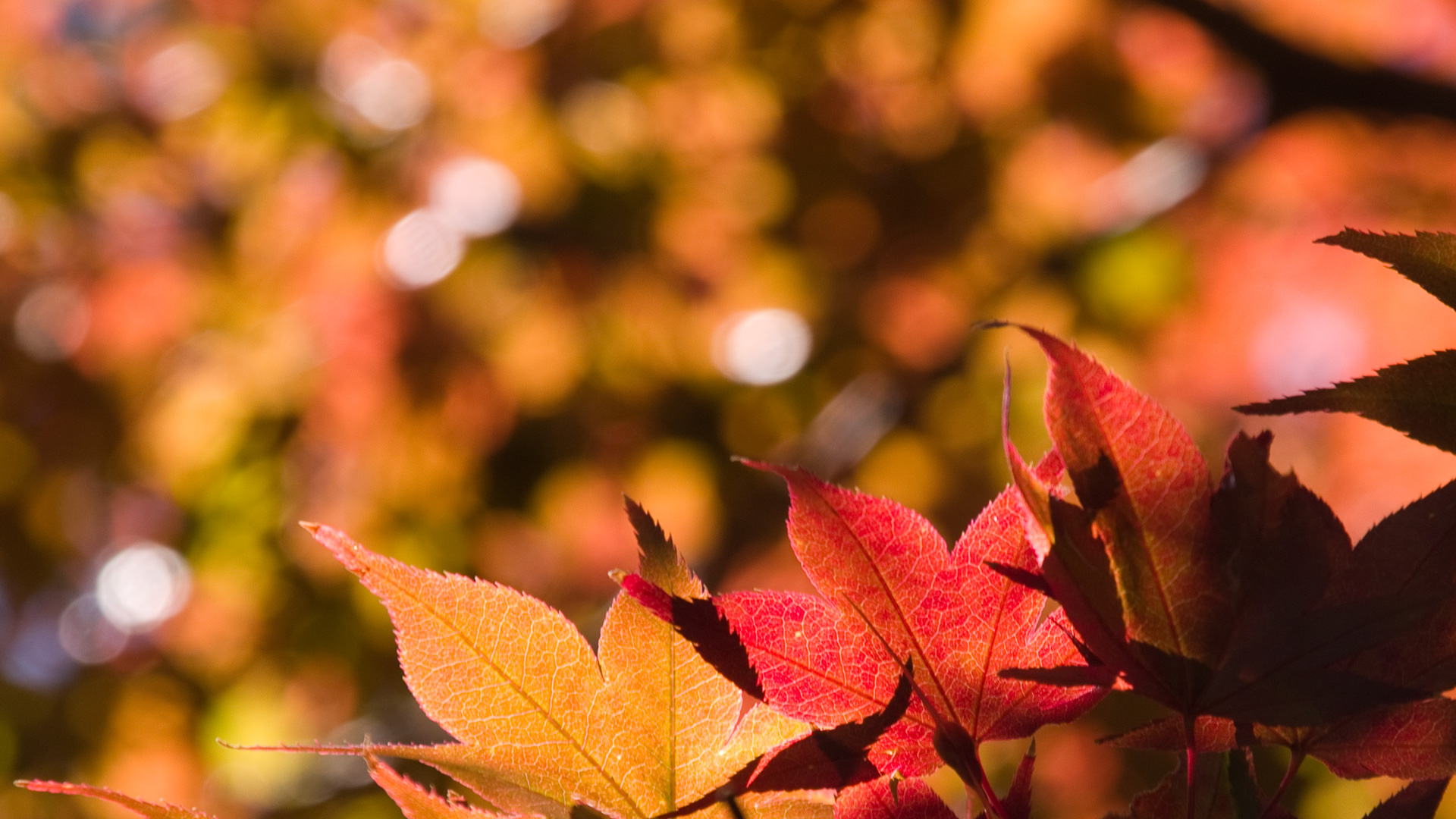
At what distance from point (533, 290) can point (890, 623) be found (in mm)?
2186

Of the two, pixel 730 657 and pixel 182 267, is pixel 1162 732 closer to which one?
pixel 730 657

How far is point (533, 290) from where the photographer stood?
2.43 meters

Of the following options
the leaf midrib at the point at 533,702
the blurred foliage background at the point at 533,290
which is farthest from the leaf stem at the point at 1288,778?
the blurred foliage background at the point at 533,290

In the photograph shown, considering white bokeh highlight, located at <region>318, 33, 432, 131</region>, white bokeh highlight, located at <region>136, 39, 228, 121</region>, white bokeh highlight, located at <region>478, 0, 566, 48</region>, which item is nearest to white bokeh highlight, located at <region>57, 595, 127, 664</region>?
white bokeh highlight, located at <region>136, 39, 228, 121</region>

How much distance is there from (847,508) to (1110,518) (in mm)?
82

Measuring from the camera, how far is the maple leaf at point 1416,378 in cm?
34

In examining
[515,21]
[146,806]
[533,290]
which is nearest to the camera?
[146,806]

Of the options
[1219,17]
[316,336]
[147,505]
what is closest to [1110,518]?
[1219,17]

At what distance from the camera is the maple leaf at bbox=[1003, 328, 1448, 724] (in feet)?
1.00

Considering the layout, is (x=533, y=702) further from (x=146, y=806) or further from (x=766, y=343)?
(x=766, y=343)

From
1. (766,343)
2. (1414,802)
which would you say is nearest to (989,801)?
(1414,802)

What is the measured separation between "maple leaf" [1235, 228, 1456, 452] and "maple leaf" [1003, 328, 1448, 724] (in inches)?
2.2

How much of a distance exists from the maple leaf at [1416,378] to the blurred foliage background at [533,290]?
1823 millimetres

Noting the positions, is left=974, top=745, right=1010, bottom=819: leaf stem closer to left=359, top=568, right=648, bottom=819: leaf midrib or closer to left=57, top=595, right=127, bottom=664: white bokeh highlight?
left=359, top=568, right=648, bottom=819: leaf midrib
